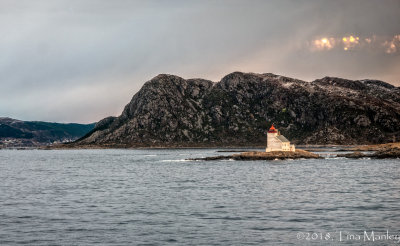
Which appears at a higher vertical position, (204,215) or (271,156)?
(271,156)

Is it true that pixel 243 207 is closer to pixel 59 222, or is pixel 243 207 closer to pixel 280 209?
pixel 280 209

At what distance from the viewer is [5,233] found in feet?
121

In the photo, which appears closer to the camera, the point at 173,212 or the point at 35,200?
the point at 173,212

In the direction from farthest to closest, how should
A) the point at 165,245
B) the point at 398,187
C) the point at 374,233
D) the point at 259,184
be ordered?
1. the point at 259,184
2. the point at 398,187
3. the point at 374,233
4. the point at 165,245

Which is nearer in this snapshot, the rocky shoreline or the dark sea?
the dark sea

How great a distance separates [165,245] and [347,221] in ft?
59.9

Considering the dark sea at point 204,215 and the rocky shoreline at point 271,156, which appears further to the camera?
the rocky shoreline at point 271,156

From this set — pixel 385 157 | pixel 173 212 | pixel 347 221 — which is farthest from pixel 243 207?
pixel 385 157

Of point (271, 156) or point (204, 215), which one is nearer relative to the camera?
point (204, 215)

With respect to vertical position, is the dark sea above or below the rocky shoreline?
below

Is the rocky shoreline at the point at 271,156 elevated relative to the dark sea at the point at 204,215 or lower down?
elevated

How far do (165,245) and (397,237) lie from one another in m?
17.6

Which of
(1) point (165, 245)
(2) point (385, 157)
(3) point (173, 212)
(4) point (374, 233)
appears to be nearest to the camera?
(1) point (165, 245)

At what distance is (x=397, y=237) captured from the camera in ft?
110
